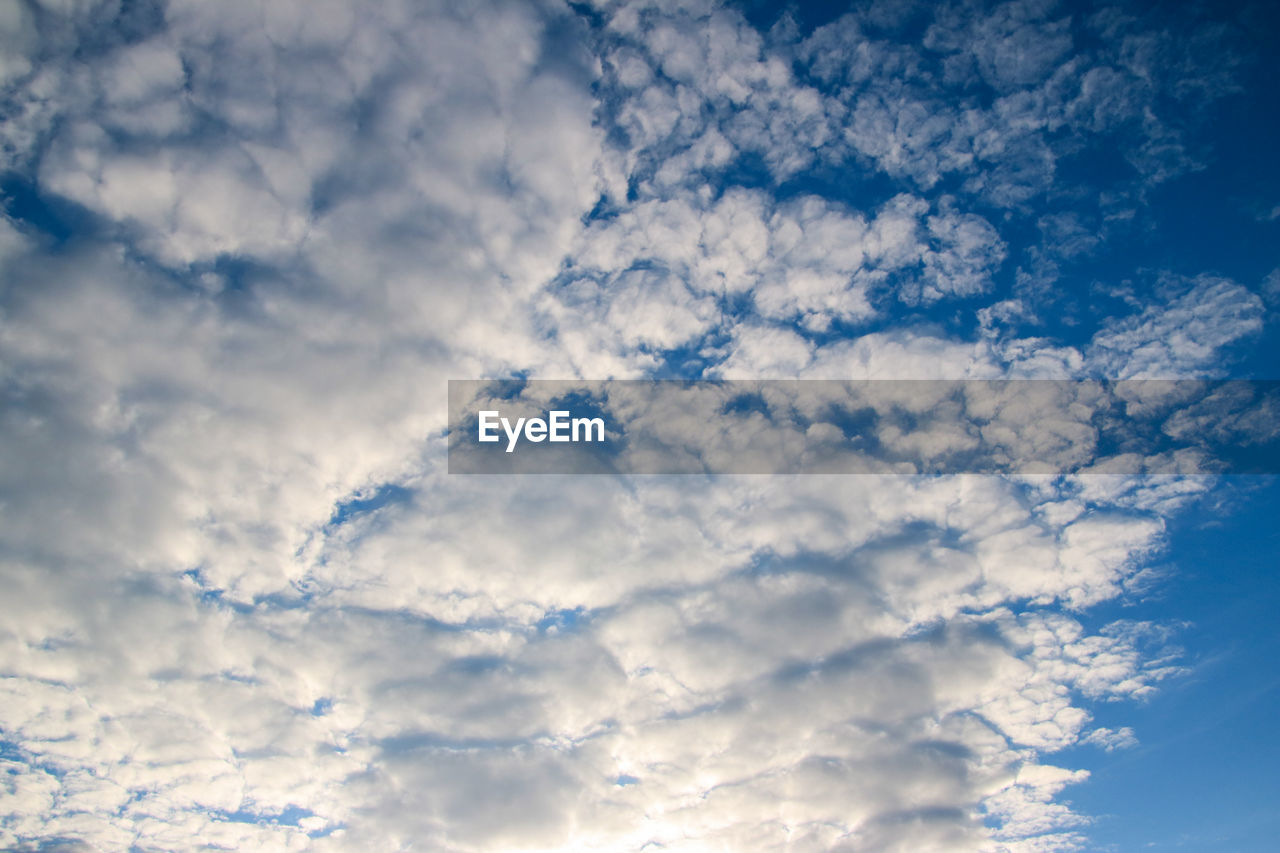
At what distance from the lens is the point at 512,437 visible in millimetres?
55062

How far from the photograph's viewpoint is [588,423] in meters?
58.1

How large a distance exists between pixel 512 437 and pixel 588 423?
6.12m
